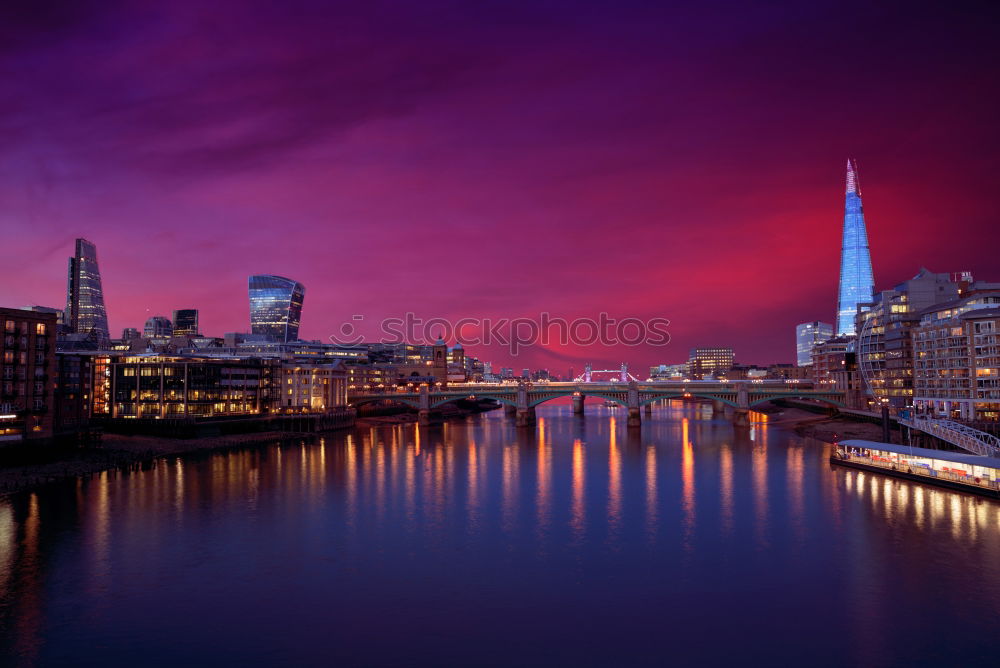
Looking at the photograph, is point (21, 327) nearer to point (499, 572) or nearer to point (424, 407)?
point (499, 572)

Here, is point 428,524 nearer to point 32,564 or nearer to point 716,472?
point 32,564

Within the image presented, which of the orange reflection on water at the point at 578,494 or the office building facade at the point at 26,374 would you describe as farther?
the office building facade at the point at 26,374

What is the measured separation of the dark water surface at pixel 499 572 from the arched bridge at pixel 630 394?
61883 mm

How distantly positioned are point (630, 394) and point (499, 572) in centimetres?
10385

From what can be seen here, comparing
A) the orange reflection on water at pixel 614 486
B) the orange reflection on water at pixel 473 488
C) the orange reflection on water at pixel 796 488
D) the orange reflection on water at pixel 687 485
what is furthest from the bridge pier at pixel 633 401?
the orange reflection on water at pixel 473 488

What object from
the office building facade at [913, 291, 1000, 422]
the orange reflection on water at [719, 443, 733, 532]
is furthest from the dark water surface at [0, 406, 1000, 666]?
the office building facade at [913, 291, 1000, 422]

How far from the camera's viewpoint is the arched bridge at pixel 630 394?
12486 cm

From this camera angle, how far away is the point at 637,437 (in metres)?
112

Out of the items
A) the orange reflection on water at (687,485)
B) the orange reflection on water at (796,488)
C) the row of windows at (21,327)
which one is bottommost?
the orange reflection on water at (687,485)

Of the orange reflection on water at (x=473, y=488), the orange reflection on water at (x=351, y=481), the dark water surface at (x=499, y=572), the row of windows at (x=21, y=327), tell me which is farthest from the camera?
the row of windows at (x=21, y=327)

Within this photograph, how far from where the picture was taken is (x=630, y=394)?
446ft

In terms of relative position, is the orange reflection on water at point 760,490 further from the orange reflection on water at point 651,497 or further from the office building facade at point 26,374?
the office building facade at point 26,374

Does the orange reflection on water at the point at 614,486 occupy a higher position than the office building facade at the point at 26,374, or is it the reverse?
the office building facade at the point at 26,374

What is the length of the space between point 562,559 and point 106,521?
3204 cm
